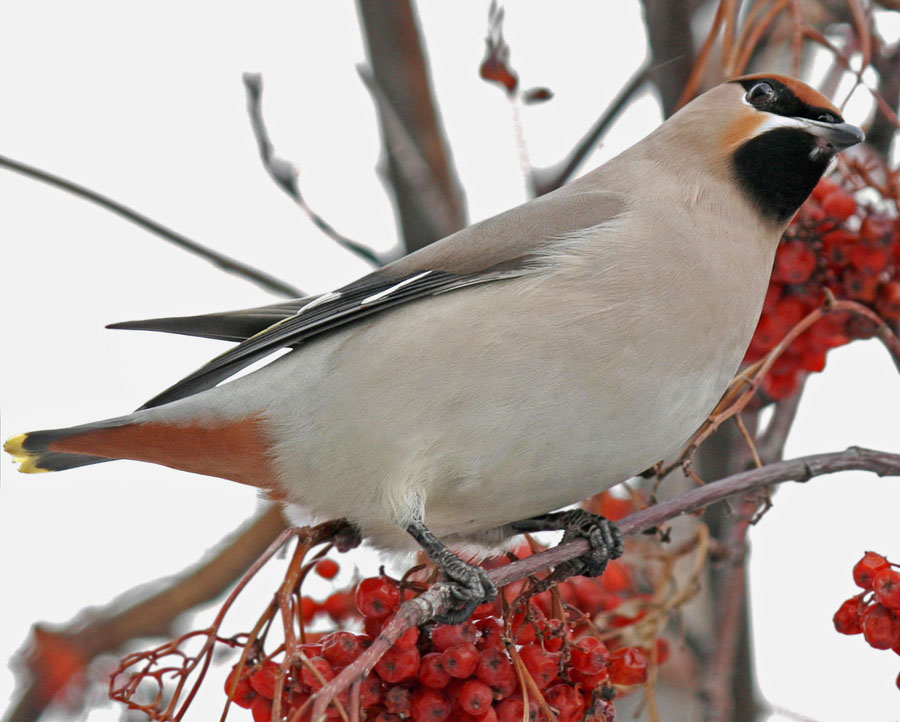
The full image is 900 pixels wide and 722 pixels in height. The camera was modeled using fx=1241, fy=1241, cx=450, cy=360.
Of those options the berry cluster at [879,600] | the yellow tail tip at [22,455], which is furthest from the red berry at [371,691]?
the yellow tail tip at [22,455]

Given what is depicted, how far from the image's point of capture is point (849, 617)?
2.56 metres

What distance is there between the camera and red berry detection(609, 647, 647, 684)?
275 centimetres

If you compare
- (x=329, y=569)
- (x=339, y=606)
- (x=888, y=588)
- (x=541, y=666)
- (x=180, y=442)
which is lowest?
(x=339, y=606)

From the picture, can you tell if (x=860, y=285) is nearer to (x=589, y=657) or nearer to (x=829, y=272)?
(x=829, y=272)

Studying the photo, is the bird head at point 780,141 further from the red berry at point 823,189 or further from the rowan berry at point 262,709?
the rowan berry at point 262,709

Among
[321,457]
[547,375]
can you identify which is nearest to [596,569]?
[547,375]

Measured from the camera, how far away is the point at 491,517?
10.0 ft

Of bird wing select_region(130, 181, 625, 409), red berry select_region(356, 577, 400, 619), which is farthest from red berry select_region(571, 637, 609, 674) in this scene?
bird wing select_region(130, 181, 625, 409)

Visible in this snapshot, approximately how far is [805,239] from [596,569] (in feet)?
3.68

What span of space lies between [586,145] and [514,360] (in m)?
1.44

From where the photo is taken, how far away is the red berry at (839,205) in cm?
332

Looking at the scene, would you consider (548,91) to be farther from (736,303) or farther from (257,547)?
(257,547)

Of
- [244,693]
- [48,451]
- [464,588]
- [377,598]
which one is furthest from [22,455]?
[464,588]

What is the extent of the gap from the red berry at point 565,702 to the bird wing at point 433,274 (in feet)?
3.45
